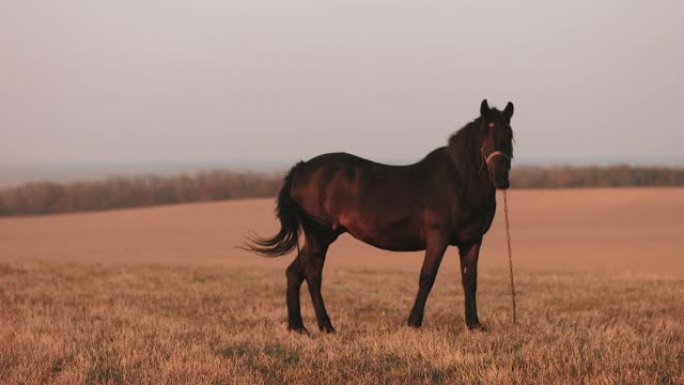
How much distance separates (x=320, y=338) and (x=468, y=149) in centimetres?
267

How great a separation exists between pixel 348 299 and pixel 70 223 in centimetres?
3847

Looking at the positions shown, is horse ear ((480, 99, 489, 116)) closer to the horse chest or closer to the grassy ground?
the horse chest

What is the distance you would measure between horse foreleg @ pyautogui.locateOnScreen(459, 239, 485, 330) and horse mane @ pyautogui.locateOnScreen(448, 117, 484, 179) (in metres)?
0.87

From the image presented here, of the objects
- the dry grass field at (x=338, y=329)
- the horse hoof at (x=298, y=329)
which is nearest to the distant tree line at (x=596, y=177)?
the dry grass field at (x=338, y=329)

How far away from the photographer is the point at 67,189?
5228 cm

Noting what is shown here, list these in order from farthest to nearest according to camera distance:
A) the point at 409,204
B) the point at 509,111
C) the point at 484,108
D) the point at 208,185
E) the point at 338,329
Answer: the point at 208,185, the point at 338,329, the point at 409,204, the point at 509,111, the point at 484,108

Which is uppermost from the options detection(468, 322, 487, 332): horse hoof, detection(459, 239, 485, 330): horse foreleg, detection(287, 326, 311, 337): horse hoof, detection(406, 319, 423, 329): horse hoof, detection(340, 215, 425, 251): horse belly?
detection(340, 215, 425, 251): horse belly

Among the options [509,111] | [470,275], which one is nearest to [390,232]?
[470,275]

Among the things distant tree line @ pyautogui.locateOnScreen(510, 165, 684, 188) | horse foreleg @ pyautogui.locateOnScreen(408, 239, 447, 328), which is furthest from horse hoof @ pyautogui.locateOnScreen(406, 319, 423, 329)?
distant tree line @ pyautogui.locateOnScreen(510, 165, 684, 188)

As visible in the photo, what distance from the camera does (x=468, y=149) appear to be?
27.0 feet

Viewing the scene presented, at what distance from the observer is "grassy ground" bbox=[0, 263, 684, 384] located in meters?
5.73

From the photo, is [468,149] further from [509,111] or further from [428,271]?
[428,271]

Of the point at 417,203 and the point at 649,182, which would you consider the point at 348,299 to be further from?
the point at 649,182

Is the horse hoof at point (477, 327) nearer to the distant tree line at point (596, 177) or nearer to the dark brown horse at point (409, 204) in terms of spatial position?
the dark brown horse at point (409, 204)
